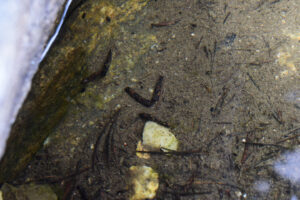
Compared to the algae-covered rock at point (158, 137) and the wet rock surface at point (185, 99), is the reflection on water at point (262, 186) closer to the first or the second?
the wet rock surface at point (185, 99)

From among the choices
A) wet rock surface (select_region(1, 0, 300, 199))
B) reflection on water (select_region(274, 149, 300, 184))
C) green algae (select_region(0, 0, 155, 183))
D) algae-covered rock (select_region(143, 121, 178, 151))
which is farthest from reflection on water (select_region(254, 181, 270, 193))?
green algae (select_region(0, 0, 155, 183))

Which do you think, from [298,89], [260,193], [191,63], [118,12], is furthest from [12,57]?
[298,89]

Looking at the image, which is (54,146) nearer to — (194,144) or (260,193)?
(194,144)

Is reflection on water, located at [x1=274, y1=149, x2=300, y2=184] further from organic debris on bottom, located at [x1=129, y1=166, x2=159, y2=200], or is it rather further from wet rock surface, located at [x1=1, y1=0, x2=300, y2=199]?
organic debris on bottom, located at [x1=129, y1=166, x2=159, y2=200]

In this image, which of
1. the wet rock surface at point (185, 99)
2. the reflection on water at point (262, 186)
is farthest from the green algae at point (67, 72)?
the reflection on water at point (262, 186)

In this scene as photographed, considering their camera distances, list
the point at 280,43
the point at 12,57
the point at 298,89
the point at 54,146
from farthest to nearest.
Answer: the point at 280,43
the point at 298,89
the point at 54,146
the point at 12,57

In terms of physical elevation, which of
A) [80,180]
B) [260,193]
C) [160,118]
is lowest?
[260,193]
